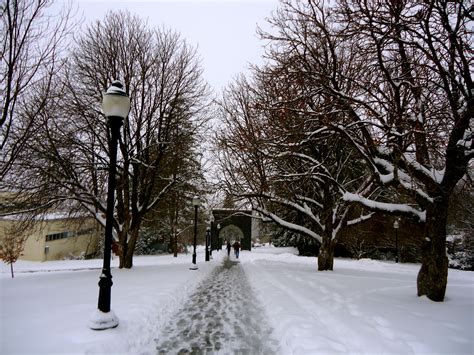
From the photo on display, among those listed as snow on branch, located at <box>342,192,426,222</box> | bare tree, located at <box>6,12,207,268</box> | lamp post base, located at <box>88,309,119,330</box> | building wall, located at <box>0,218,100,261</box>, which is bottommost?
building wall, located at <box>0,218,100,261</box>

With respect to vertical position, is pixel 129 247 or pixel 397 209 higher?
pixel 397 209

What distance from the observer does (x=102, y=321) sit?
16.0ft

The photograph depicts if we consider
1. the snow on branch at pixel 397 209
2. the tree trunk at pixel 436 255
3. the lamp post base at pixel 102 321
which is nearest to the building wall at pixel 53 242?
the lamp post base at pixel 102 321

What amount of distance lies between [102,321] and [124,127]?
10.5m

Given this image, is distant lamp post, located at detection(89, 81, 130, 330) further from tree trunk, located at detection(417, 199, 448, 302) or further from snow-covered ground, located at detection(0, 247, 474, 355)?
tree trunk, located at detection(417, 199, 448, 302)

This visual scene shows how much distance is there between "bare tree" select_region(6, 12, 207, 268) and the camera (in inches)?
491

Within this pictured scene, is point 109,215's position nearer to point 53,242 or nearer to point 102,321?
point 102,321

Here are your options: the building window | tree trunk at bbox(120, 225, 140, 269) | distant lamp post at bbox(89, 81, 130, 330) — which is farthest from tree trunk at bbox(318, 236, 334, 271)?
the building window

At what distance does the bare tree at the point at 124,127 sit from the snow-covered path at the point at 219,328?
7263 mm

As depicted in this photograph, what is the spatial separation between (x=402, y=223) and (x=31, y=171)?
26.3 m

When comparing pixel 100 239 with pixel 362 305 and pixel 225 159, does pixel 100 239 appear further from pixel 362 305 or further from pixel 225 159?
pixel 362 305

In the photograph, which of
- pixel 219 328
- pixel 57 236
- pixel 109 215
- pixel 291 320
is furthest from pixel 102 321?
pixel 57 236

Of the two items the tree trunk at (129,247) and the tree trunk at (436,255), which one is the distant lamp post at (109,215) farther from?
the tree trunk at (129,247)

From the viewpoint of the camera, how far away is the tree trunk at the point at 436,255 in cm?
681
